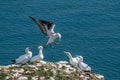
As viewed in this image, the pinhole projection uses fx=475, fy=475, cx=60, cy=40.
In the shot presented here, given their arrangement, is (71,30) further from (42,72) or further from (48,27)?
(42,72)

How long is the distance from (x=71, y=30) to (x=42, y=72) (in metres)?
28.3

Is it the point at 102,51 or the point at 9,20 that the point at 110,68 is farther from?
the point at 9,20

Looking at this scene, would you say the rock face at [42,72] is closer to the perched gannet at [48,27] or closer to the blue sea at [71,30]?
the perched gannet at [48,27]


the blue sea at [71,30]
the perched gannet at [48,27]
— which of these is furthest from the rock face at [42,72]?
the blue sea at [71,30]

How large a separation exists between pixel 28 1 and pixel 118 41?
19.0 meters

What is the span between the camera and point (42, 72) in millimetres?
40125

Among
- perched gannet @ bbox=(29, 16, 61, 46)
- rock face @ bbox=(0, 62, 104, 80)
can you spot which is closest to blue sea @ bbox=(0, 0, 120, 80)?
perched gannet @ bbox=(29, 16, 61, 46)

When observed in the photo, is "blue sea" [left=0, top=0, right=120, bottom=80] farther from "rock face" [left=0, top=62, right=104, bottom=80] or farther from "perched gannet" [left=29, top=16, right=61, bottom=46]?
"rock face" [left=0, top=62, right=104, bottom=80]

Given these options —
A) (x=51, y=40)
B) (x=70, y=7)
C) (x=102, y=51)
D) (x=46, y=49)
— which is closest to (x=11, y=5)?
(x=70, y=7)

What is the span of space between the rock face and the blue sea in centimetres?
1599

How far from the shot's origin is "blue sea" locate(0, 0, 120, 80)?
61125 mm

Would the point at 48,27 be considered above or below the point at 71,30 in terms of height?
below

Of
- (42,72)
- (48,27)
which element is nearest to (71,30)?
(48,27)

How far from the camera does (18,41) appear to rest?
6406 cm
